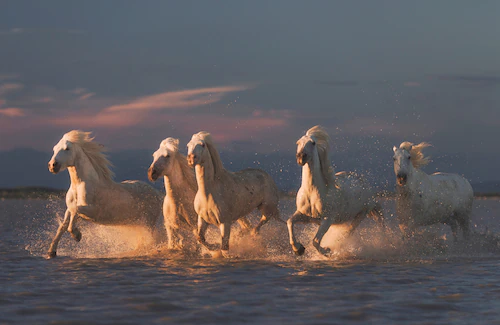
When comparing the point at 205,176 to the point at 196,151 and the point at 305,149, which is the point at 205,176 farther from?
the point at 305,149

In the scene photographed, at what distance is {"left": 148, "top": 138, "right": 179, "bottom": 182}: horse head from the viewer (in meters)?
12.8

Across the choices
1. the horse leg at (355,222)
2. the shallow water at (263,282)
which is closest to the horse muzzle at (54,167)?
the shallow water at (263,282)


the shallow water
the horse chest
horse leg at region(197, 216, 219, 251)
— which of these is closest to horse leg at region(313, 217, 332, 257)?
the shallow water

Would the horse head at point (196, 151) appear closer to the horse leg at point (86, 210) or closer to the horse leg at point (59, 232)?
the horse leg at point (86, 210)

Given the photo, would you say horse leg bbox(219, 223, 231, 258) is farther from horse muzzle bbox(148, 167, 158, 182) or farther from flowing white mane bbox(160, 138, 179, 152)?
flowing white mane bbox(160, 138, 179, 152)

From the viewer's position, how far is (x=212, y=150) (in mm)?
12797

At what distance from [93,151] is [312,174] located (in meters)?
4.63

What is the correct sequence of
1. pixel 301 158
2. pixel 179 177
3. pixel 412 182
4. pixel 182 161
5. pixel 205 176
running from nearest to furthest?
1. pixel 301 158
2. pixel 205 176
3. pixel 412 182
4. pixel 179 177
5. pixel 182 161

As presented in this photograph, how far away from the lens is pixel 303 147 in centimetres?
1180

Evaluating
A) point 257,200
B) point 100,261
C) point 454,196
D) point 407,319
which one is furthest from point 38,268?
point 454,196

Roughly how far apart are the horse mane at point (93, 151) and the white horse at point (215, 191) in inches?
86.8

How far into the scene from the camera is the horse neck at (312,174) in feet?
39.5

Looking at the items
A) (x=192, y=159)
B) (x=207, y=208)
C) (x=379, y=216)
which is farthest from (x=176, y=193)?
(x=379, y=216)

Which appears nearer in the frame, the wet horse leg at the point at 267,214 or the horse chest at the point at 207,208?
the horse chest at the point at 207,208
